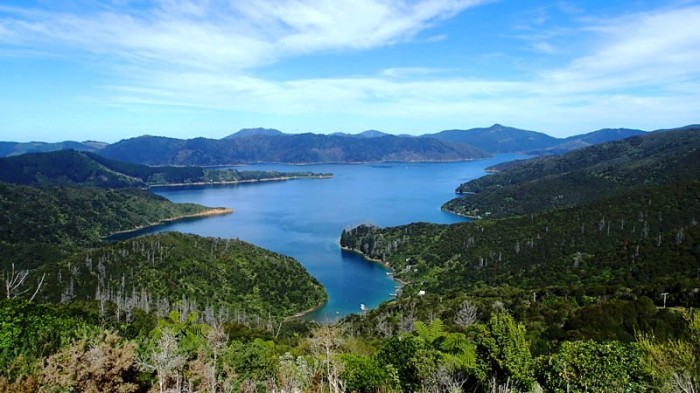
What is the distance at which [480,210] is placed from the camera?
15838cm

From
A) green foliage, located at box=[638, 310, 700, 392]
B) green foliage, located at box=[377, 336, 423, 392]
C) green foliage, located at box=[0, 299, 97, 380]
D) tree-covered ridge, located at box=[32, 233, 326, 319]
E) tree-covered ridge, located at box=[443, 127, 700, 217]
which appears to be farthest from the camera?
tree-covered ridge, located at box=[443, 127, 700, 217]

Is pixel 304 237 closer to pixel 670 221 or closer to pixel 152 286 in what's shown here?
pixel 152 286

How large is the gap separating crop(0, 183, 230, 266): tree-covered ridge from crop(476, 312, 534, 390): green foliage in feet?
318

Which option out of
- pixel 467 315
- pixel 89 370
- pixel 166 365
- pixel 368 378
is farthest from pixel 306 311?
pixel 89 370

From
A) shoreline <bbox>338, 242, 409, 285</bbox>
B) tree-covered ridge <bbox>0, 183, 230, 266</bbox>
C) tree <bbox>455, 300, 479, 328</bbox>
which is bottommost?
shoreline <bbox>338, 242, 409, 285</bbox>

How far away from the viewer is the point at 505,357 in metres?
17.5

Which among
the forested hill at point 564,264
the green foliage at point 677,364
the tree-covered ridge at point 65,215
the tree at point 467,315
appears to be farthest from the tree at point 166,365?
the tree-covered ridge at point 65,215

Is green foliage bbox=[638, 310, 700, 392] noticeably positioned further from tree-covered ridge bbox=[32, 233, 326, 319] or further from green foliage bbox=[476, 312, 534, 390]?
tree-covered ridge bbox=[32, 233, 326, 319]

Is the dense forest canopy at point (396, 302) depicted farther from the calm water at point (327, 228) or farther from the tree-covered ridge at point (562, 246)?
the calm water at point (327, 228)

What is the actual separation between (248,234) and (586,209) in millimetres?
81769

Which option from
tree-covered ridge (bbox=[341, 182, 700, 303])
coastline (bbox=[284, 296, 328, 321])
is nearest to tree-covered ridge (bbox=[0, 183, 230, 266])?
coastline (bbox=[284, 296, 328, 321])

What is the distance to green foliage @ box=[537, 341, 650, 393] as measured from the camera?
51.6 ft

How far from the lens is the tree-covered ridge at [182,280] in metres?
65.1

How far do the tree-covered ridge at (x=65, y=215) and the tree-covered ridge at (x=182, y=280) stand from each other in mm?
28190
